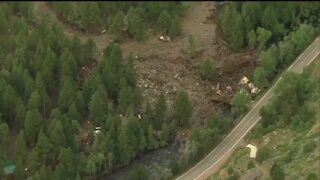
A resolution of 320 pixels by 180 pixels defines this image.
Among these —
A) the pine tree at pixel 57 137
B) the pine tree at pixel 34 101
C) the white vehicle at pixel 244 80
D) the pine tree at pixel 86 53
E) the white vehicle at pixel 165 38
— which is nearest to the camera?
the pine tree at pixel 57 137

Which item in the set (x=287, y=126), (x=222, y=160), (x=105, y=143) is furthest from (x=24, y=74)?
(x=287, y=126)

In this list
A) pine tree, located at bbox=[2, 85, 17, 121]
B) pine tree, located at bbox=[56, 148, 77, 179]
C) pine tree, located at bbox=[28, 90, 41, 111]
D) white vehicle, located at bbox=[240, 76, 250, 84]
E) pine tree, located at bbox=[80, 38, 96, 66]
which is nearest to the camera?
pine tree, located at bbox=[56, 148, 77, 179]

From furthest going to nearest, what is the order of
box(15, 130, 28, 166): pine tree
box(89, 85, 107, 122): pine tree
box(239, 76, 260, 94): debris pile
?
1. box(239, 76, 260, 94): debris pile
2. box(89, 85, 107, 122): pine tree
3. box(15, 130, 28, 166): pine tree

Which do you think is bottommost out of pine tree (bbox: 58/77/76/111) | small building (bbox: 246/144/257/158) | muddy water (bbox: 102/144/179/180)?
muddy water (bbox: 102/144/179/180)

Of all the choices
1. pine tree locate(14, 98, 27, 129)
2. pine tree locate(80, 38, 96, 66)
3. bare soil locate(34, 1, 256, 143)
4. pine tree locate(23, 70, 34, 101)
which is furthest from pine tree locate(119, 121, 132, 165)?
pine tree locate(80, 38, 96, 66)

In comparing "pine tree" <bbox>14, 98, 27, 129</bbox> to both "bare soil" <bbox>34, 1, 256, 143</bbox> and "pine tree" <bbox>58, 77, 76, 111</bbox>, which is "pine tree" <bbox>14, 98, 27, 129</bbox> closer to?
"pine tree" <bbox>58, 77, 76, 111</bbox>

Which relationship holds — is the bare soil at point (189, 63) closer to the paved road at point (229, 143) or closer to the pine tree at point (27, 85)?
the paved road at point (229, 143)

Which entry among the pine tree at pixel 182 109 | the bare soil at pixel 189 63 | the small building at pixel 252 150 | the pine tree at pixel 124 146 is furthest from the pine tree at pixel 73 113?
the small building at pixel 252 150

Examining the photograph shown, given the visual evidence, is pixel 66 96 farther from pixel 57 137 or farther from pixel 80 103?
pixel 57 137
